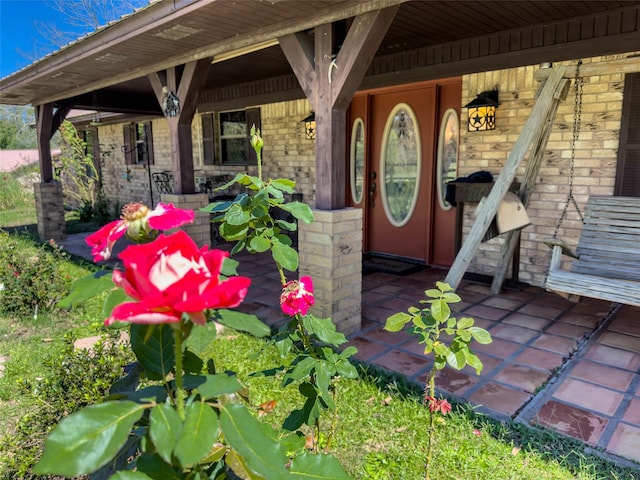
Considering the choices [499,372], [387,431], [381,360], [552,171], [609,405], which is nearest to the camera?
[387,431]

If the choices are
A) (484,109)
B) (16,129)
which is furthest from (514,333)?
(16,129)

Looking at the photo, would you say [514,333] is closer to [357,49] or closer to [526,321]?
[526,321]

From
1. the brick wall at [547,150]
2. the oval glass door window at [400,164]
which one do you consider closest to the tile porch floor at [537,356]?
the brick wall at [547,150]

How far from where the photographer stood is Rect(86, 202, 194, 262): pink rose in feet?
2.52

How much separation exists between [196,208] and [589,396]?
3.90m

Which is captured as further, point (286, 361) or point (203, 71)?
point (203, 71)

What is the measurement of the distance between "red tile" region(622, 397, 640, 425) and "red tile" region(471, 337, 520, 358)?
738 mm

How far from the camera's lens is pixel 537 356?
302 centimetres

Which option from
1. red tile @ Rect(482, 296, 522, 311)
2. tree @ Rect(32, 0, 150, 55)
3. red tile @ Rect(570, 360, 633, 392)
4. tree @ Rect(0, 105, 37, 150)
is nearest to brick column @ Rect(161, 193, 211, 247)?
red tile @ Rect(482, 296, 522, 311)

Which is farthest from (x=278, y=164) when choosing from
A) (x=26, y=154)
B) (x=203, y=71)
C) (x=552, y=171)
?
(x=26, y=154)

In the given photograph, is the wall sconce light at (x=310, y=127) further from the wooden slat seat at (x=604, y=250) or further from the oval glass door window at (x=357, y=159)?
the wooden slat seat at (x=604, y=250)

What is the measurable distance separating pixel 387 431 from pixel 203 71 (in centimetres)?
359

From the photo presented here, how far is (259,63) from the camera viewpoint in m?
5.59

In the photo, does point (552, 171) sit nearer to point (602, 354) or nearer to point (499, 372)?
point (602, 354)
